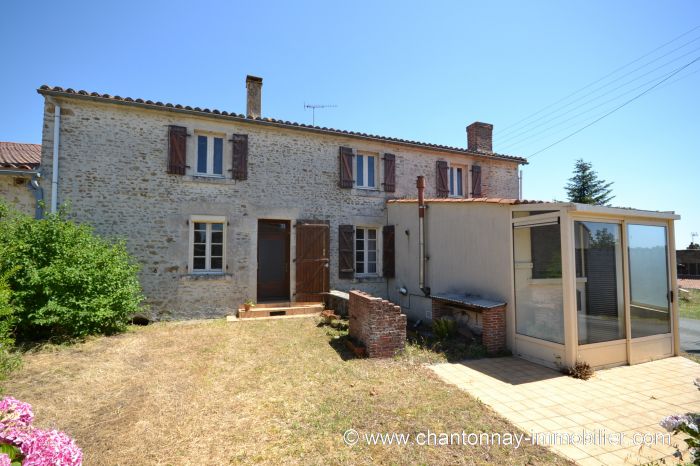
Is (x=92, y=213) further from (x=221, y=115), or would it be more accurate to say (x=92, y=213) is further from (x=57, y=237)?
(x=221, y=115)

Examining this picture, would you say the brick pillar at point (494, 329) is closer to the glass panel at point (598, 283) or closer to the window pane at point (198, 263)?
the glass panel at point (598, 283)

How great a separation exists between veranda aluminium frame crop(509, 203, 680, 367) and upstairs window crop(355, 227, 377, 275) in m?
5.45

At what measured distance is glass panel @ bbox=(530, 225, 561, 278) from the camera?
5.67 metres

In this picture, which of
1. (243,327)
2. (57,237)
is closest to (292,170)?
(243,327)

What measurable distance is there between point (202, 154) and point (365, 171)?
17.0 feet

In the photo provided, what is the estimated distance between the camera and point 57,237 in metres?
6.80

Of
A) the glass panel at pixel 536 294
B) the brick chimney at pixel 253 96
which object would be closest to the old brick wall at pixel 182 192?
the brick chimney at pixel 253 96

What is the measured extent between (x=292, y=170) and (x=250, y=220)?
6.70 feet

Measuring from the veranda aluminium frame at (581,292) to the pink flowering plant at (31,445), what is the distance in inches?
247

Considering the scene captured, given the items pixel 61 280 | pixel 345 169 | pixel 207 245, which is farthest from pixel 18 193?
pixel 345 169

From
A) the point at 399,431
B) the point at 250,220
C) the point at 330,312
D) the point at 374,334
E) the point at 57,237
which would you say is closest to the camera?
the point at 399,431

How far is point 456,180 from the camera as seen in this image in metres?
12.9

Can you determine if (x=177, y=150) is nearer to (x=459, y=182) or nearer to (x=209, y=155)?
(x=209, y=155)

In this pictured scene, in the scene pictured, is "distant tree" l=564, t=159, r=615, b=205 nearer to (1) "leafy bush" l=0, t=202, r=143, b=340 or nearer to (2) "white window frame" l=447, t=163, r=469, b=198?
(2) "white window frame" l=447, t=163, r=469, b=198
